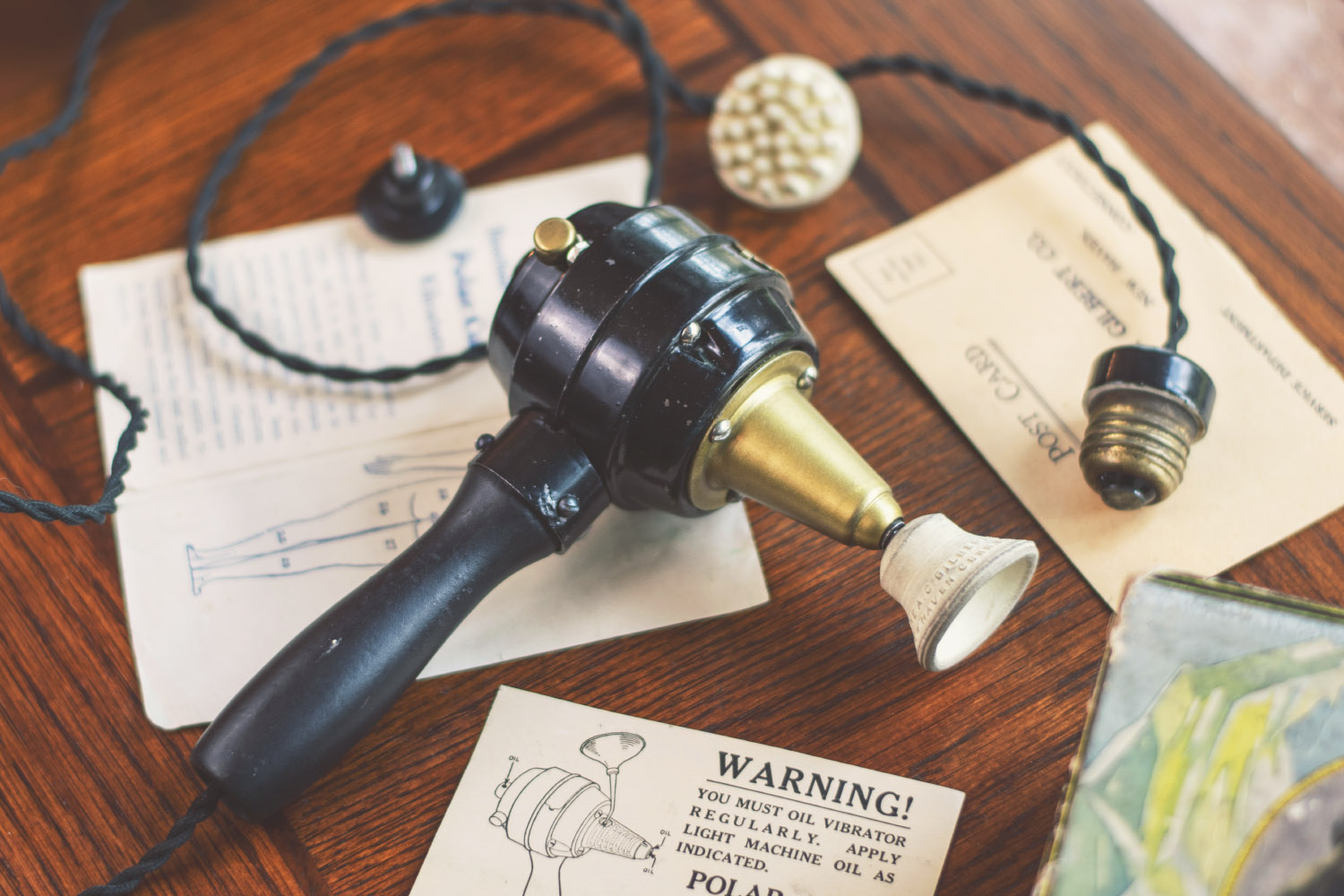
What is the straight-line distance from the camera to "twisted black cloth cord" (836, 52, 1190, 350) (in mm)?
592

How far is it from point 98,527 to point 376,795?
234mm

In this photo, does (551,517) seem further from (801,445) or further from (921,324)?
(921,324)

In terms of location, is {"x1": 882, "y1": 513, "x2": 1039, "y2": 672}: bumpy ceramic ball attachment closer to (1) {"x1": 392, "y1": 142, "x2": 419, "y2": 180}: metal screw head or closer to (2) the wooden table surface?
(2) the wooden table surface

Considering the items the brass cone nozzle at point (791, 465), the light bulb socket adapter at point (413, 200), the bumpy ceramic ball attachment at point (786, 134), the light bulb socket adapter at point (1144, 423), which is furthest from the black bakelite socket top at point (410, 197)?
the light bulb socket adapter at point (1144, 423)

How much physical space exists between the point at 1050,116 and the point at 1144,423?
0.77ft

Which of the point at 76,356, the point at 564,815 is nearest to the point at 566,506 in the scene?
the point at 564,815

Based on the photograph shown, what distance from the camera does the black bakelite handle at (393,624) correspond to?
18.3 inches

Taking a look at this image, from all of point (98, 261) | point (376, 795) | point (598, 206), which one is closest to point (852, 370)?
point (598, 206)

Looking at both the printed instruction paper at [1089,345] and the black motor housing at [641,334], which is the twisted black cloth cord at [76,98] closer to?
the black motor housing at [641,334]

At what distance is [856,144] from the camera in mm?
655

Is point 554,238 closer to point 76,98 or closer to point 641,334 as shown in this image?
point 641,334

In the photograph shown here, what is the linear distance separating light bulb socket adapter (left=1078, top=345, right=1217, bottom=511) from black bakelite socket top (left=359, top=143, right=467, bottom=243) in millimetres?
401

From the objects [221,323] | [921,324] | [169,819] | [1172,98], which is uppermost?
[1172,98]

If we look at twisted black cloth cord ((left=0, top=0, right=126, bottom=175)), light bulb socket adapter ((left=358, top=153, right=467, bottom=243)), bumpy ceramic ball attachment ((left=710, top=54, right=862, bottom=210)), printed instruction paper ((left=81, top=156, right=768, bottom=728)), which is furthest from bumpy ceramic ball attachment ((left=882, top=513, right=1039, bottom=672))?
twisted black cloth cord ((left=0, top=0, right=126, bottom=175))
